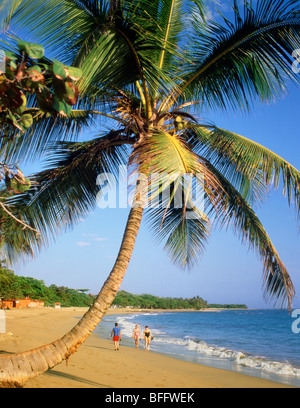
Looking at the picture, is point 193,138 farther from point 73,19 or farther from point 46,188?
point 73,19

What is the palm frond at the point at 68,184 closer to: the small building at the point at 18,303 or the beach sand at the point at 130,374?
the beach sand at the point at 130,374

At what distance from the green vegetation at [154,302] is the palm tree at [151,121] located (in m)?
98.6

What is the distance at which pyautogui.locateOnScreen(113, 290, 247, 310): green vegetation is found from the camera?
108 metres

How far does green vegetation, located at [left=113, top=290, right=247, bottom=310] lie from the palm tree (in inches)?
3881

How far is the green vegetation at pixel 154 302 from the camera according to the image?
108m

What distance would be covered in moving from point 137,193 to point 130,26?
216 centimetres

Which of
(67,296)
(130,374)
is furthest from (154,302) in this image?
(130,374)

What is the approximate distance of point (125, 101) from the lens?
6.44 meters

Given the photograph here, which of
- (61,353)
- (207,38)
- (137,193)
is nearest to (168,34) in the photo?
(207,38)

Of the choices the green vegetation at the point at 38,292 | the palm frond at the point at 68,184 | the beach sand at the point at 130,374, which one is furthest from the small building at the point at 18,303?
Result: the palm frond at the point at 68,184

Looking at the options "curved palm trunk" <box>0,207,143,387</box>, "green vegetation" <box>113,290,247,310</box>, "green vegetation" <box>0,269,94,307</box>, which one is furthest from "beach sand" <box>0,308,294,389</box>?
"green vegetation" <box>113,290,247,310</box>

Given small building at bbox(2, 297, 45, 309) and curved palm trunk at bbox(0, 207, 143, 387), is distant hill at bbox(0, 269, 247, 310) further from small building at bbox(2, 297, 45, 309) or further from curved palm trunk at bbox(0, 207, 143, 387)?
curved palm trunk at bbox(0, 207, 143, 387)
